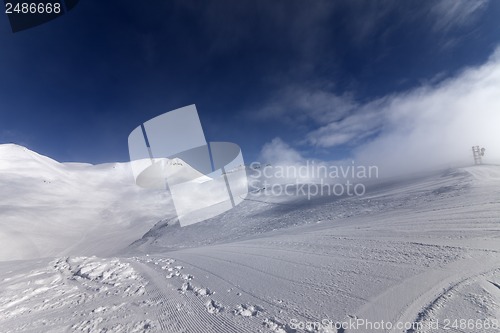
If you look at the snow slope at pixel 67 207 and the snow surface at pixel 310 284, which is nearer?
the snow surface at pixel 310 284

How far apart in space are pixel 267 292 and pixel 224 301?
1.93 ft

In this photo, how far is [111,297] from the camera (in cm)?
350

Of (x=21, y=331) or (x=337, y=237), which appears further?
(x=337, y=237)

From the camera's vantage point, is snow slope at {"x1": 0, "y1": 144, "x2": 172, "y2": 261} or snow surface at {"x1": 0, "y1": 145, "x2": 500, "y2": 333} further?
snow slope at {"x1": 0, "y1": 144, "x2": 172, "y2": 261}

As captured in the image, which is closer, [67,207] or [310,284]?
[310,284]

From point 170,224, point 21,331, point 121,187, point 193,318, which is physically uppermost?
point 121,187

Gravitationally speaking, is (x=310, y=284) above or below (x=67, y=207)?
below

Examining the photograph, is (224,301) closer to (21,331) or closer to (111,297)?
(111,297)

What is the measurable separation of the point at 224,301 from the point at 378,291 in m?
1.92

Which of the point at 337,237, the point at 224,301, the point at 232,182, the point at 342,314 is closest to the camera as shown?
the point at 342,314

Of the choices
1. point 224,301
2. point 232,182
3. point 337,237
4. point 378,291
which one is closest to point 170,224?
point 232,182

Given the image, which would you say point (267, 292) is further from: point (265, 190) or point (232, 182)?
point (232, 182)

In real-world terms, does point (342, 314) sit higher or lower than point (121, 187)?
lower

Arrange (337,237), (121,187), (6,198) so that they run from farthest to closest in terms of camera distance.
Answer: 1. (121,187)
2. (6,198)
3. (337,237)
